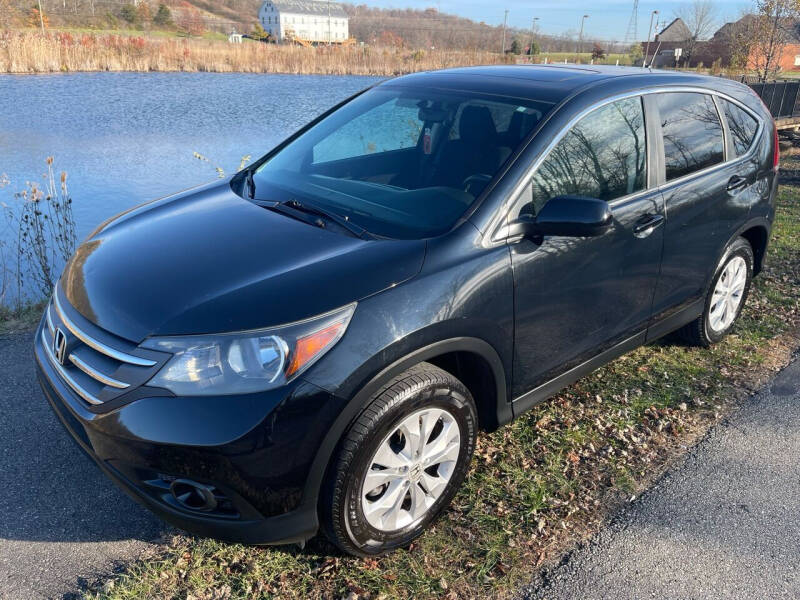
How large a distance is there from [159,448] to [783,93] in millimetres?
16310

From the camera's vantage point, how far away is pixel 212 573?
249cm

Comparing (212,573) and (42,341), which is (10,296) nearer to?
(42,341)

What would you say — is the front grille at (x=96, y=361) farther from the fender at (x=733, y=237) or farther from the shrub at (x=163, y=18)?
the shrub at (x=163, y=18)

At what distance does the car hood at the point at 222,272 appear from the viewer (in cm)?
225

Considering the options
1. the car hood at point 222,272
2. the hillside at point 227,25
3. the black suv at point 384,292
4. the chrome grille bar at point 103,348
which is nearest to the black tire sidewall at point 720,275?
the black suv at point 384,292

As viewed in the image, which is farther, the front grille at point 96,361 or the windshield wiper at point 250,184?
the windshield wiper at point 250,184

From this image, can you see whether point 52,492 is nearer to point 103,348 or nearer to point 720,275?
point 103,348

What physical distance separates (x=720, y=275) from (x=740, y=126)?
3.30 ft

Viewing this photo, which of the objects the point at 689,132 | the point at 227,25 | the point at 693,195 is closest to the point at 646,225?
the point at 693,195

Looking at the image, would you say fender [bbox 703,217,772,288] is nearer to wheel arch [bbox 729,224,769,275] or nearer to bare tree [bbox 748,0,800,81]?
wheel arch [bbox 729,224,769,275]

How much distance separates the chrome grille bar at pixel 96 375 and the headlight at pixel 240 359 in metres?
0.14

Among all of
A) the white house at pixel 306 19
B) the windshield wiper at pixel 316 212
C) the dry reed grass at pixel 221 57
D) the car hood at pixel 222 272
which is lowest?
the car hood at pixel 222 272

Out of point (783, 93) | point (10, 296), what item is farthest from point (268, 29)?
point (10, 296)

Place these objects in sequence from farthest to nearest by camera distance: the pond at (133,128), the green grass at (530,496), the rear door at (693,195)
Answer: the pond at (133,128)
the rear door at (693,195)
the green grass at (530,496)
